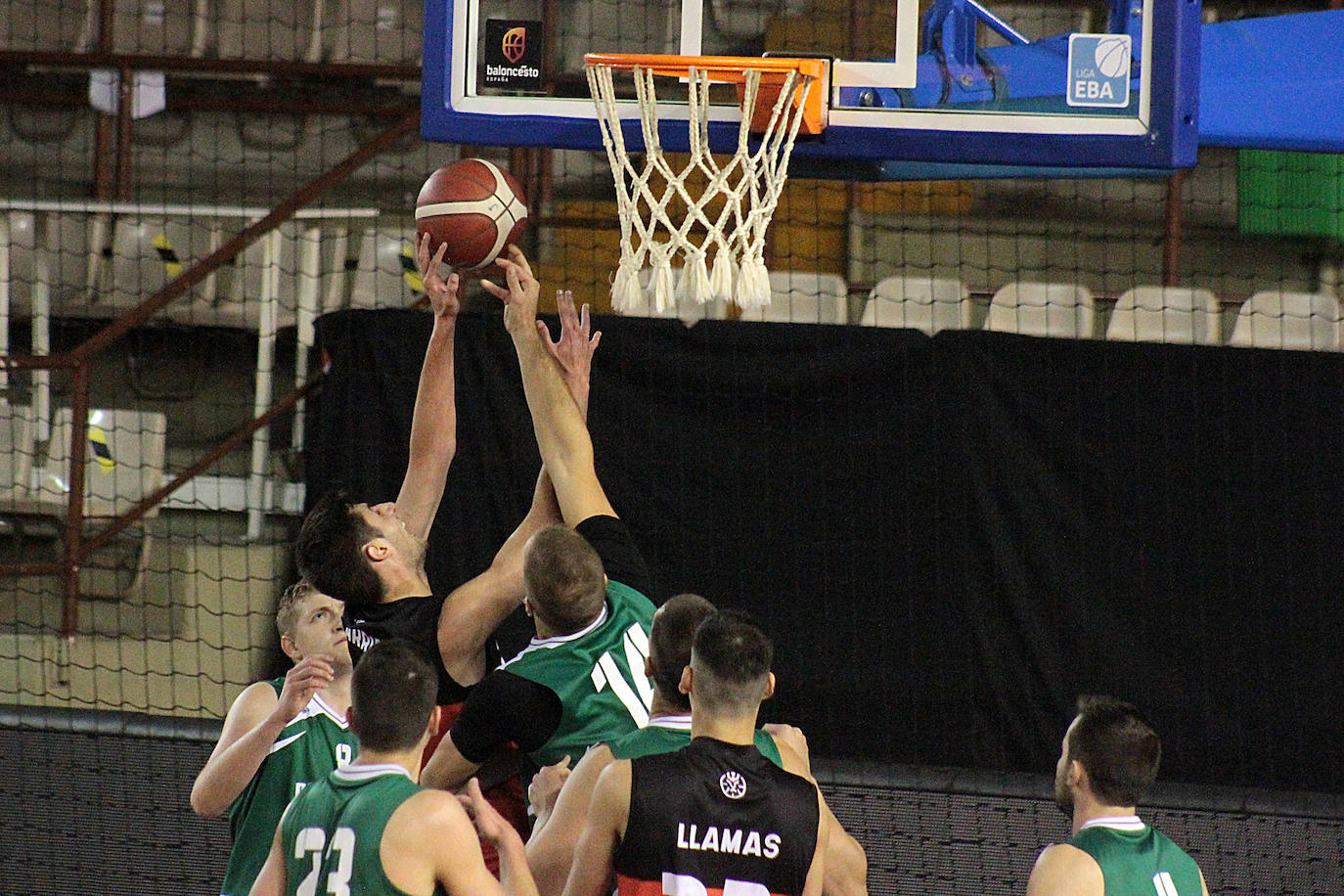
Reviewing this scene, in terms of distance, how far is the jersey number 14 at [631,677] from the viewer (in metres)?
3.35

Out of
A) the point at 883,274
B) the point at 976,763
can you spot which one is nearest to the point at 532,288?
the point at 976,763

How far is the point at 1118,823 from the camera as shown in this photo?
3111mm

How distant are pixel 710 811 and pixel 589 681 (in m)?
0.56

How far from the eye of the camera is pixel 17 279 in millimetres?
7996

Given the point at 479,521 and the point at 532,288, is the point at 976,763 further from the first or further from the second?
the point at 532,288

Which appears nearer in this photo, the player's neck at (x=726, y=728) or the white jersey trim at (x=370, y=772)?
the white jersey trim at (x=370, y=772)

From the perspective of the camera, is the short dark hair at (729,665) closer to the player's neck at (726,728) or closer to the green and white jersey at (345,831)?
the player's neck at (726,728)

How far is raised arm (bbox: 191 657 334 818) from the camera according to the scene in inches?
123

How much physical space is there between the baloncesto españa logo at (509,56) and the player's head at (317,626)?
5.68 feet

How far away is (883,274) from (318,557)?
17.7 feet

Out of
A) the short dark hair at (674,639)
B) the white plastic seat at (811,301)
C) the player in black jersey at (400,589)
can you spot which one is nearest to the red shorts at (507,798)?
the player in black jersey at (400,589)

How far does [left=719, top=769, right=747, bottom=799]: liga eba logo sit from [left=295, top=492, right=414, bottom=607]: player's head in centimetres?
113

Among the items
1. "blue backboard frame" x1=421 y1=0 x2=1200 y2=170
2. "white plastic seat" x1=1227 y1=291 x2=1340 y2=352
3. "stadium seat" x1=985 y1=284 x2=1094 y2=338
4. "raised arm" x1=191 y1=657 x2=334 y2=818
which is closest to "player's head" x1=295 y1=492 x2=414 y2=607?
"raised arm" x1=191 y1=657 x2=334 y2=818

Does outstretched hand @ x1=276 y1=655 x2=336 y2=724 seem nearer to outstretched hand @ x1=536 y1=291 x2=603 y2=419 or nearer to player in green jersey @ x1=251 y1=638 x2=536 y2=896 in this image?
player in green jersey @ x1=251 y1=638 x2=536 y2=896
